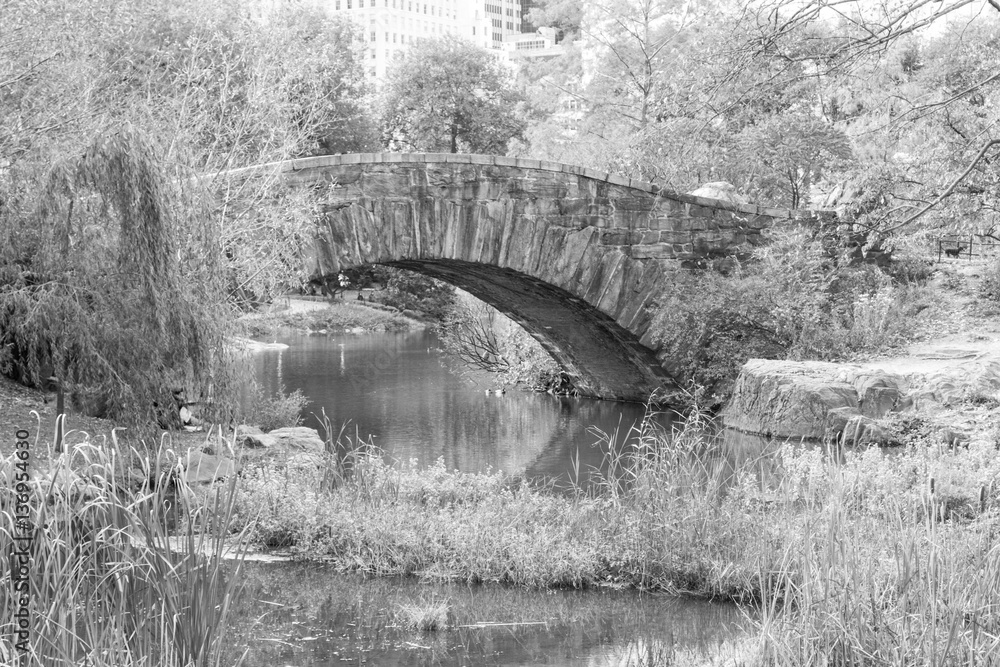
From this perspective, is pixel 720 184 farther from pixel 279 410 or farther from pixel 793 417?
pixel 279 410

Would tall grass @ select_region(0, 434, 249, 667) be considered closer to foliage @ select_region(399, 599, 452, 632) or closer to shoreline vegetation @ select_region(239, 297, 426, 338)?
foliage @ select_region(399, 599, 452, 632)

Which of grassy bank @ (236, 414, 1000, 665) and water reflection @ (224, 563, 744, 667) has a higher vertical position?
grassy bank @ (236, 414, 1000, 665)

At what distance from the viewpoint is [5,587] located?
371 centimetres

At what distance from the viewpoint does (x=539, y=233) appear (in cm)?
1214

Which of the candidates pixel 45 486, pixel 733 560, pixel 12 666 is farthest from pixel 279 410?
pixel 12 666

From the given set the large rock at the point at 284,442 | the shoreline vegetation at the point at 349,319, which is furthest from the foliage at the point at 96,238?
the shoreline vegetation at the point at 349,319

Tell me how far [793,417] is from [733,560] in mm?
4698

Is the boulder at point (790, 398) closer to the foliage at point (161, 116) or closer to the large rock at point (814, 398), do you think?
the large rock at point (814, 398)

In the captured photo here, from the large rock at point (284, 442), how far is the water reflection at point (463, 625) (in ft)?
7.82

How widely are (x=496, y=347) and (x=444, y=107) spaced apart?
16.8m

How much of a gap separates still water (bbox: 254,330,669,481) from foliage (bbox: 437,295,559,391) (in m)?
0.28

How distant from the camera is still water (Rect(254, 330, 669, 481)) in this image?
1036cm

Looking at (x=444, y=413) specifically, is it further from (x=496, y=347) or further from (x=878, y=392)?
(x=878, y=392)

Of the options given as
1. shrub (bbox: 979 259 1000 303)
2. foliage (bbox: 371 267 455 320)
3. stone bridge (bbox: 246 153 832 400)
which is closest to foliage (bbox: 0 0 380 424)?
stone bridge (bbox: 246 153 832 400)
